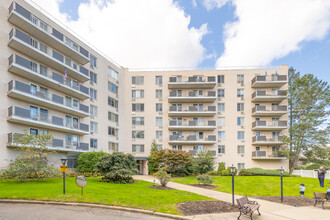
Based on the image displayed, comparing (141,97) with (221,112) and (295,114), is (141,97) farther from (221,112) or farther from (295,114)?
(295,114)

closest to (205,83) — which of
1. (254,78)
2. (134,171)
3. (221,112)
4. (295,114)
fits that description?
(221,112)

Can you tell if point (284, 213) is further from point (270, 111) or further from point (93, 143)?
point (270, 111)

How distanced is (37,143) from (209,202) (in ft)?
52.3

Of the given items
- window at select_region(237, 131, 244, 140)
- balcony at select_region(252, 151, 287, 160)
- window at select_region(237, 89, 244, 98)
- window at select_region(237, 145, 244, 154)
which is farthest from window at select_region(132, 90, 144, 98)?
balcony at select_region(252, 151, 287, 160)

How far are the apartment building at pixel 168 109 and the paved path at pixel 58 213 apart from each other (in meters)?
17.7

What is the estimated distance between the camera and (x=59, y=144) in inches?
987

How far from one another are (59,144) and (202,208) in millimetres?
19832

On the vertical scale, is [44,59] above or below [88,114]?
above

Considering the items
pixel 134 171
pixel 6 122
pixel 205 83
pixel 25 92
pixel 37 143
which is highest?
pixel 205 83

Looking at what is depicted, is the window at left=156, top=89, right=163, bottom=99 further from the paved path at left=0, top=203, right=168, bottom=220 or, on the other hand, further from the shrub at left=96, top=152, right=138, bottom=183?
the paved path at left=0, top=203, right=168, bottom=220

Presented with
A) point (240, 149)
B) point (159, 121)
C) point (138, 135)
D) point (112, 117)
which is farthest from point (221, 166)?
point (112, 117)

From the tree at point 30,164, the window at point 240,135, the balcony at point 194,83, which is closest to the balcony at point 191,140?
the window at point 240,135

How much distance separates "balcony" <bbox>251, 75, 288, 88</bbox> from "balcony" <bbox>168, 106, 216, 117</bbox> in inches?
320

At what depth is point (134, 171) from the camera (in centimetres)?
2086
